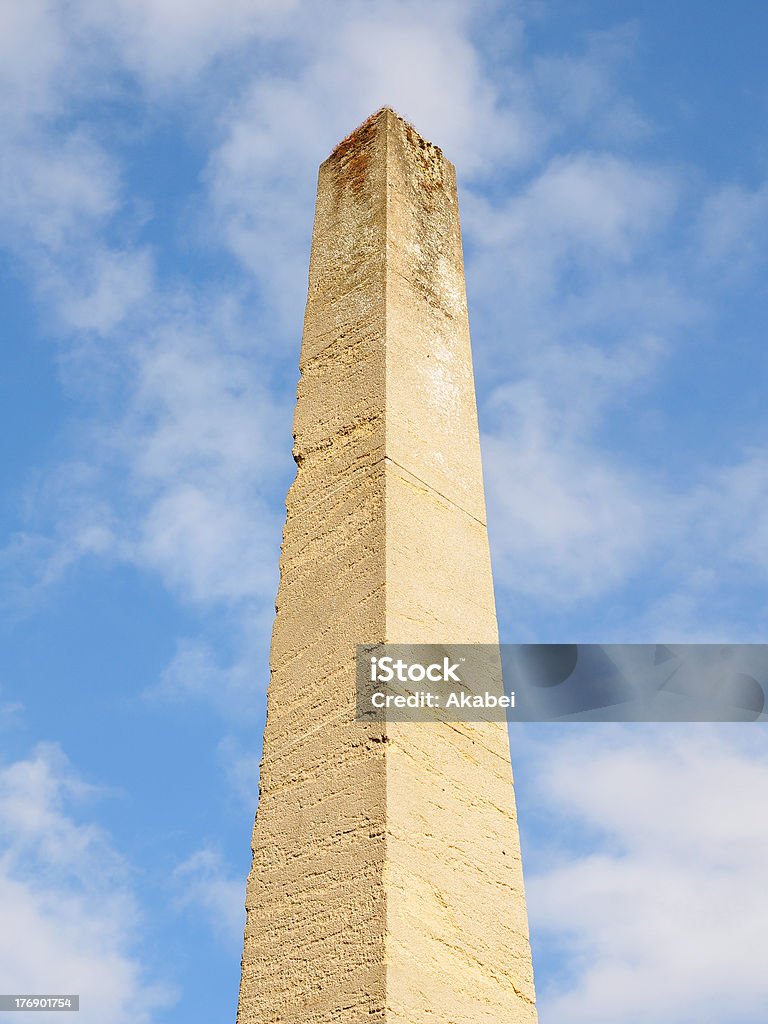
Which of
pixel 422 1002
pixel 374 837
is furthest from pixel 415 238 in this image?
pixel 422 1002

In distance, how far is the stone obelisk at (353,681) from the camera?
11.7ft

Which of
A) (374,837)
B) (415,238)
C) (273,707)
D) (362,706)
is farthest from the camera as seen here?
(415,238)

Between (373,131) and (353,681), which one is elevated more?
(373,131)

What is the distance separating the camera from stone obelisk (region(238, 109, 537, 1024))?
3572 mm

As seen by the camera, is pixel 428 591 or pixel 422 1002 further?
pixel 428 591

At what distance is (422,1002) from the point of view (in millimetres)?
3416

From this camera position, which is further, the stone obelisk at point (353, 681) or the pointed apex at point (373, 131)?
the pointed apex at point (373, 131)

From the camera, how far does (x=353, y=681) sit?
4062mm

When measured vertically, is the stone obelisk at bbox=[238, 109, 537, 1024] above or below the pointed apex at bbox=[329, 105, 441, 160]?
below

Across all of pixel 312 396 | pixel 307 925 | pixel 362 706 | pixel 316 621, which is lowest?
pixel 307 925

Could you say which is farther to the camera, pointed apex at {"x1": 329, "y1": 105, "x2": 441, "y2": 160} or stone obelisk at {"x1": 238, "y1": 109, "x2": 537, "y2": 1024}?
pointed apex at {"x1": 329, "y1": 105, "x2": 441, "y2": 160}

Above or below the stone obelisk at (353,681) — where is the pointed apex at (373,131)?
above

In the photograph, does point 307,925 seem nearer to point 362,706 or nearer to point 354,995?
point 354,995

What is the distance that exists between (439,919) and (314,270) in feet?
10.6
